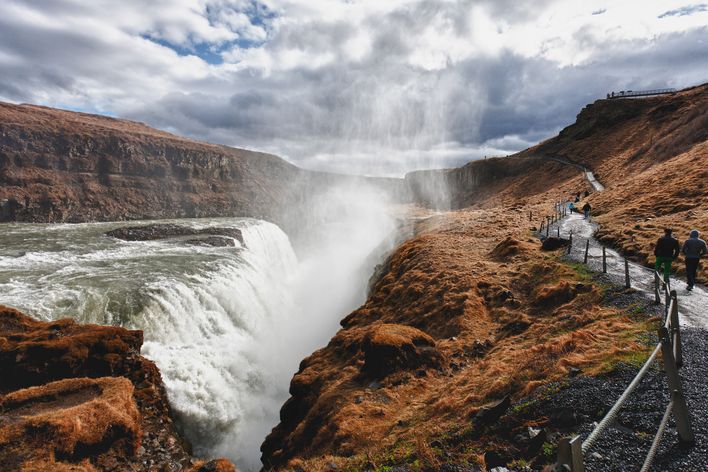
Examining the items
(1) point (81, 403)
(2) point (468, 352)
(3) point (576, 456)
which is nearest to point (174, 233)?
(1) point (81, 403)

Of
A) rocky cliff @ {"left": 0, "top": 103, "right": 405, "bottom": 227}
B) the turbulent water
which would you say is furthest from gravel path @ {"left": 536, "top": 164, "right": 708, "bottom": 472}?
rocky cliff @ {"left": 0, "top": 103, "right": 405, "bottom": 227}

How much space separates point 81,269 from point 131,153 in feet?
294

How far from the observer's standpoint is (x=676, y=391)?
573cm

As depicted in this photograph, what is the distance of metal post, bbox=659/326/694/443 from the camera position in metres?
5.75


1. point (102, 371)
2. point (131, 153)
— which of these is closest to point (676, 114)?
point (102, 371)

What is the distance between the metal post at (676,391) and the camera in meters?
5.75

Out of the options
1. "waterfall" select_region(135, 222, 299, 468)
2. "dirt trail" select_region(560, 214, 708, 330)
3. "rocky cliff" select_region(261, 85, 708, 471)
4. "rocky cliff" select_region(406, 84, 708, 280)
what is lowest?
"waterfall" select_region(135, 222, 299, 468)

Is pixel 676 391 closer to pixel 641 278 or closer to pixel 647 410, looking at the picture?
pixel 647 410

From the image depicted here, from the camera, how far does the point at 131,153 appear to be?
106438 mm

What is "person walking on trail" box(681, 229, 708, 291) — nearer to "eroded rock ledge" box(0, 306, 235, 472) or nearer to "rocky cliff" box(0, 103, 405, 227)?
"eroded rock ledge" box(0, 306, 235, 472)

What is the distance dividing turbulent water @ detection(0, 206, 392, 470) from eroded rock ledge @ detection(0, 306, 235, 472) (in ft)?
9.92

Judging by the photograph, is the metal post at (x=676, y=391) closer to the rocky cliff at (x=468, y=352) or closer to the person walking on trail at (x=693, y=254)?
the rocky cliff at (x=468, y=352)

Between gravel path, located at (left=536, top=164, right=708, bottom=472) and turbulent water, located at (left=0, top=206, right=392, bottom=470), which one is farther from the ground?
gravel path, located at (left=536, top=164, right=708, bottom=472)

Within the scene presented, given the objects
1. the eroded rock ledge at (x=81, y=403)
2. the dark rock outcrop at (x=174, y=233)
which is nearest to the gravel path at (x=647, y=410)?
the eroded rock ledge at (x=81, y=403)
